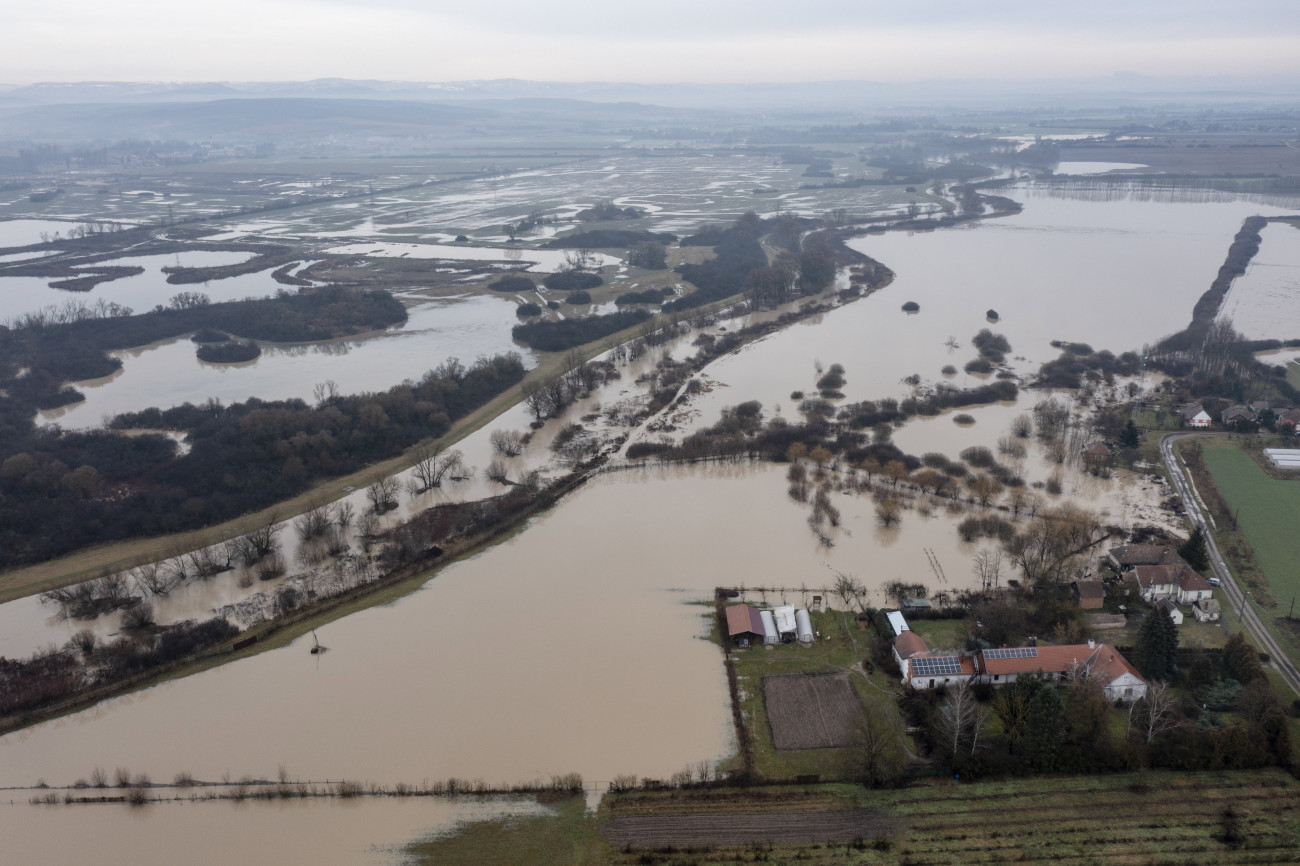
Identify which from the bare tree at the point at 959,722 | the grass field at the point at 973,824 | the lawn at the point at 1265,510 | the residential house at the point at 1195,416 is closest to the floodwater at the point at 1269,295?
the residential house at the point at 1195,416

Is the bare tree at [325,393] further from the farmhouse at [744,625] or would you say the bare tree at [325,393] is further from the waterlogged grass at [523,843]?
the waterlogged grass at [523,843]

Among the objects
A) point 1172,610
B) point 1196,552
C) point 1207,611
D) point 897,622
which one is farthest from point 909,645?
point 1196,552

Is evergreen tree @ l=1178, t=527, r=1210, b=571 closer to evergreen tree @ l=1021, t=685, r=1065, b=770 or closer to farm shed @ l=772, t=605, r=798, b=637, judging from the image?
evergreen tree @ l=1021, t=685, r=1065, b=770

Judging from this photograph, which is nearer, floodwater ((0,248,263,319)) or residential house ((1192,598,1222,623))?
residential house ((1192,598,1222,623))

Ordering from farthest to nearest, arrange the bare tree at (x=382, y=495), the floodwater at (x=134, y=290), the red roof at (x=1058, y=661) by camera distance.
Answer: the floodwater at (x=134, y=290)
the bare tree at (x=382, y=495)
the red roof at (x=1058, y=661)

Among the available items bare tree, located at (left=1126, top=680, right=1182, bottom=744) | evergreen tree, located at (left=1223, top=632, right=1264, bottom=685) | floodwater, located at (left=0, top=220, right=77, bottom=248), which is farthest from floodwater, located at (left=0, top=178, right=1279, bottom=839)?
floodwater, located at (left=0, top=220, right=77, bottom=248)

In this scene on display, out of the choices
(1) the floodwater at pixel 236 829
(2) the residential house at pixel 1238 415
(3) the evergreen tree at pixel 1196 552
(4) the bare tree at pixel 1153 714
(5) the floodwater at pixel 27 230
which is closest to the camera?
(1) the floodwater at pixel 236 829

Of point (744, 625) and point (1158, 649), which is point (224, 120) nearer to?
point (744, 625)
